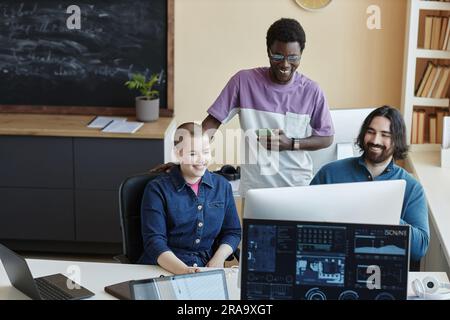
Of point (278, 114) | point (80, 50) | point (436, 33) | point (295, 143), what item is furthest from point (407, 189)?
point (80, 50)

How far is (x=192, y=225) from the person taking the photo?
3119mm

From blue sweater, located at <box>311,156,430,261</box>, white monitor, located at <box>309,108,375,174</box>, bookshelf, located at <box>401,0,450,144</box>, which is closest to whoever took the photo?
blue sweater, located at <box>311,156,430,261</box>

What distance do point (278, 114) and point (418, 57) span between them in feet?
4.52

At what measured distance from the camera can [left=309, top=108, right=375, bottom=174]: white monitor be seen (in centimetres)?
409

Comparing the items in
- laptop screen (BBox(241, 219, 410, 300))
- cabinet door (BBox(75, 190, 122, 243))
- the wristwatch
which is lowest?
cabinet door (BBox(75, 190, 122, 243))

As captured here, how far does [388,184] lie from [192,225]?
0.92m

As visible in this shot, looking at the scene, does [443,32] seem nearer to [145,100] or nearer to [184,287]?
[145,100]

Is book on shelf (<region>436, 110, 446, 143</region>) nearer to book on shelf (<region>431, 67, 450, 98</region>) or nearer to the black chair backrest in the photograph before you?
book on shelf (<region>431, 67, 450, 98</region>)

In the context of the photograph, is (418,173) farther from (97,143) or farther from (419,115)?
(97,143)

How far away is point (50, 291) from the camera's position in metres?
2.69

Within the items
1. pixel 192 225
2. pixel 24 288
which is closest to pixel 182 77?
pixel 192 225


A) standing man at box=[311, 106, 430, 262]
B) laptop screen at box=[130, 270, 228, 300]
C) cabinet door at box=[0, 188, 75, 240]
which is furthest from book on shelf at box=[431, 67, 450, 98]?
laptop screen at box=[130, 270, 228, 300]

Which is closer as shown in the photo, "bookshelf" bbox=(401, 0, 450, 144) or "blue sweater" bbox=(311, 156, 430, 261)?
"blue sweater" bbox=(311, 156, 430, 261)

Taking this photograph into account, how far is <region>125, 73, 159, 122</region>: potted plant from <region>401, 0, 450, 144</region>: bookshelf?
1505 millimetres
